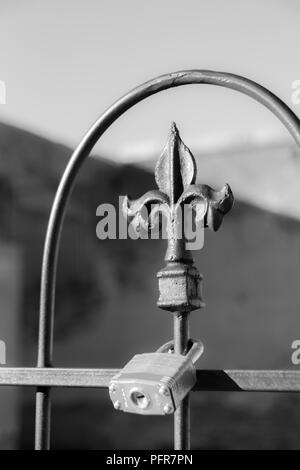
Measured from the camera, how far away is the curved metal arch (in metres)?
0.59

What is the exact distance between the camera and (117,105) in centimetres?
63

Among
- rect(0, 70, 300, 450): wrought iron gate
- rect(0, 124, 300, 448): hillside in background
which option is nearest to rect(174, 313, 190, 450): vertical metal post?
rect(0, 70, 300, 450): wrought iron gate

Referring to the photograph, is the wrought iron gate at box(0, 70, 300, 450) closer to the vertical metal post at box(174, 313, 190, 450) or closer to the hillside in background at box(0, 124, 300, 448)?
the vertical metal post at box(174, 313, 190, 450)

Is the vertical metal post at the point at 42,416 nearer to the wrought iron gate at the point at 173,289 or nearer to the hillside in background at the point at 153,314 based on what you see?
the wrought iron gate at the point at 173,289

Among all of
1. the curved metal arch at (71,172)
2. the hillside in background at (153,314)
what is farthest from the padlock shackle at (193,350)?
the hillside in background at (153,314)

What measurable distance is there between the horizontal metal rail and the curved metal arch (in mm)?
15

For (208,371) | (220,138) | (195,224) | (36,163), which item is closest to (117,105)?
(195,224)

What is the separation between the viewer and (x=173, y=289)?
583 millimetres

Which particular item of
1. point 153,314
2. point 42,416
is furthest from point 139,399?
point 153,314

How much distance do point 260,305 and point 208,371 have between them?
200 inches

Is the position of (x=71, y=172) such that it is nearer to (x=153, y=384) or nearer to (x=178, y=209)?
(x=178, y=209)

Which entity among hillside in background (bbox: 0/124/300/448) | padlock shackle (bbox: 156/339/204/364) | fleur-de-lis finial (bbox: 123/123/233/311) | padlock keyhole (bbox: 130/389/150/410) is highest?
hillside in background (bbox: 0/124/300/448)

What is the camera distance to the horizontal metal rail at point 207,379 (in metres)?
0.53

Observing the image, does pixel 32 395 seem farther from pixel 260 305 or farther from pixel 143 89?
pixel 143 89
